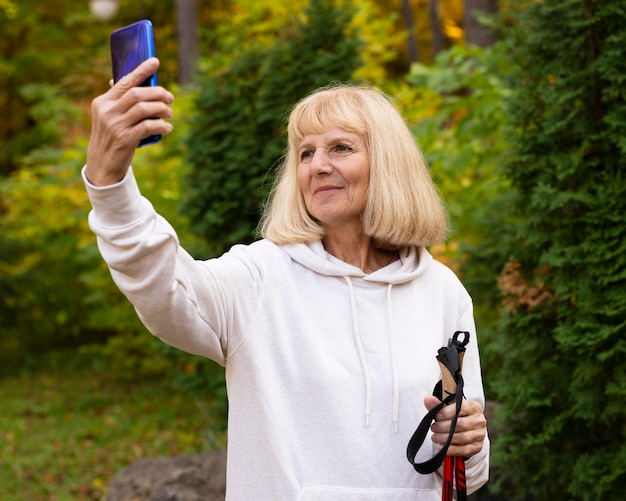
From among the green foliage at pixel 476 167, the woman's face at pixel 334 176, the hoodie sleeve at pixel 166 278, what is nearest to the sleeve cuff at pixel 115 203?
the hoodie sleeve at pixel 166 278

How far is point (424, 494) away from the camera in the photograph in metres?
2.19

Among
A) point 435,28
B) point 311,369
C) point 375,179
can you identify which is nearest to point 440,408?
point 311,369

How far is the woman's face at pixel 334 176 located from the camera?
7.63ft

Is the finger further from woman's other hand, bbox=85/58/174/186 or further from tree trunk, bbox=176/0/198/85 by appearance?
tree trunk, bbox=176/0/198/85

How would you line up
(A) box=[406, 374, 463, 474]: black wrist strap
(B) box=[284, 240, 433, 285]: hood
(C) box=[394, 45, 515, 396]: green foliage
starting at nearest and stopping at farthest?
(A) box=[406, 374, 463, 474]: black wrist strap, (B) box=[284, 240, 433, 285]: hood, (C) box=[394, 45, 515, 396]: green foliage

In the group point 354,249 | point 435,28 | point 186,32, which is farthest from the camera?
point 435,28

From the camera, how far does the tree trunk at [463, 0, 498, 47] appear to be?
797cm

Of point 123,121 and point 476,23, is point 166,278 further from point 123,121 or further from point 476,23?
point 476,23

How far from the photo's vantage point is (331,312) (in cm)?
217

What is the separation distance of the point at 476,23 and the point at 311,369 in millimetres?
6789

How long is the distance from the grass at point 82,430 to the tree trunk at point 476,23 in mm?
4611

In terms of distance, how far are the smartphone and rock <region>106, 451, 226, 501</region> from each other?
10.5ft

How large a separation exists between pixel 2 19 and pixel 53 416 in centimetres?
935

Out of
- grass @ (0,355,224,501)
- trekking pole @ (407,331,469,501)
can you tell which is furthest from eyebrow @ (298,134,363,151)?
grass @ (0,355,224,501)
